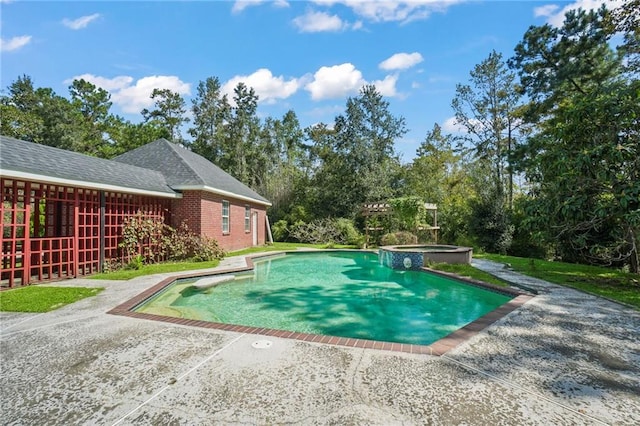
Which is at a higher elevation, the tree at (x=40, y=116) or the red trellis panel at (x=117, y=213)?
the tree at (x=40, y=116)

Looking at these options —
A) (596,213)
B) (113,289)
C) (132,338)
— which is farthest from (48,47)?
(596,213)

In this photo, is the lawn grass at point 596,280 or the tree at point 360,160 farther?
the tree at point 360,160

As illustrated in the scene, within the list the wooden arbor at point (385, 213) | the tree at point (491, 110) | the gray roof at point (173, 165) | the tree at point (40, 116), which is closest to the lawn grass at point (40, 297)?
the gray roof at point (173, 165)

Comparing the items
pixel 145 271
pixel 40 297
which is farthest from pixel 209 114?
pixel 40 297

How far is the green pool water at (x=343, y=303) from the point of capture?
19.1 ft

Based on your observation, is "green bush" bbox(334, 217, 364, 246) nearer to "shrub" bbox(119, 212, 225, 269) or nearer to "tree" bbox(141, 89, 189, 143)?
"shrub" bbox(119, 212, 225, 269)

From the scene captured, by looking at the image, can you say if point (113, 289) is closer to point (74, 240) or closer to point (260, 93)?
point (74, 240)

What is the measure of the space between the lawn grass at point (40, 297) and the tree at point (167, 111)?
2975 centimetres

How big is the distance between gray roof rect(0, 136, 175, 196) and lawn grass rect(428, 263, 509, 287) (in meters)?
10.1

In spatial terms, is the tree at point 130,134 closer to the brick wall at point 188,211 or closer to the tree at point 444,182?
the brick wall at point 188,211

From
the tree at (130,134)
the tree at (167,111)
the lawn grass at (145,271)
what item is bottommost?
the lawn grass at (145,271)

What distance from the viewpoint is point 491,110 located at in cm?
1945

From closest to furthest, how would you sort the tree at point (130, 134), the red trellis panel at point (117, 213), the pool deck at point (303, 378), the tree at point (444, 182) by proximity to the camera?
1. the pool deck at point (303, 378)
2. the red trellis panel at point (117, 213)
3. the tree at point (444, 182)
4. the tree at point (130, 134)

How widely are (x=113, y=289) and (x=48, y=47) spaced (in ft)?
32.6
